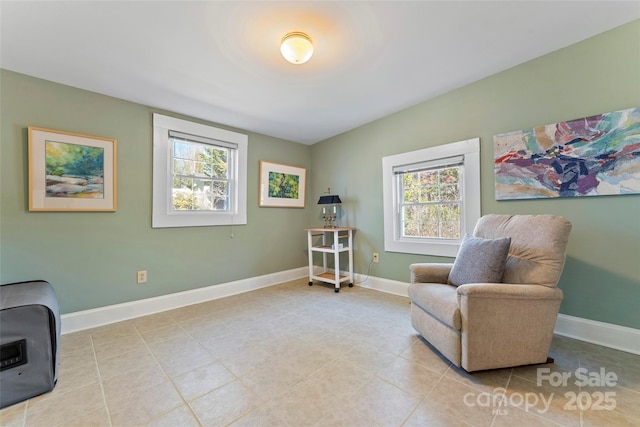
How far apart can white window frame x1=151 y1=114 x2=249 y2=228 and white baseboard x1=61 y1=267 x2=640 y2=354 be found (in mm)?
829

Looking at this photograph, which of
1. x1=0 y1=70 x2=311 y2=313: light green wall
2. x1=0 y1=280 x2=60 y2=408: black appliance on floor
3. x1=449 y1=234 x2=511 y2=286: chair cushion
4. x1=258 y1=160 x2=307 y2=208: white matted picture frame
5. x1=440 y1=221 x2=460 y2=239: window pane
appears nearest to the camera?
x1=0 y1=280 x2=60 y2=408: black appliance on floor

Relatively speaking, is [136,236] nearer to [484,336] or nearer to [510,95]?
[484,336]

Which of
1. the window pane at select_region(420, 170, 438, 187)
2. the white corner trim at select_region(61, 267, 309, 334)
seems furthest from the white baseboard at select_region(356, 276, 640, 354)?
the white corner trim at select_region(61, 267, 309, 334)

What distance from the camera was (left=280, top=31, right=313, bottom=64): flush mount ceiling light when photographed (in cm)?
172

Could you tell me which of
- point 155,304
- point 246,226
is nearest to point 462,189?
point 246,226

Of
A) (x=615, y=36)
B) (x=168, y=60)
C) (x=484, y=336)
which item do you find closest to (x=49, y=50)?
(x=168, y=60)

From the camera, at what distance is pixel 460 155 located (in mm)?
2592

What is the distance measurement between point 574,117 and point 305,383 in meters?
2.83

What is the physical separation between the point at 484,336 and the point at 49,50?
3637 millimetres

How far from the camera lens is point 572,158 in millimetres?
1942

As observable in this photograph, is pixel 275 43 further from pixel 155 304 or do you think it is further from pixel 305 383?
pixel 155 304

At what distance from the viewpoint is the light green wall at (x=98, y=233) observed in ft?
6.65

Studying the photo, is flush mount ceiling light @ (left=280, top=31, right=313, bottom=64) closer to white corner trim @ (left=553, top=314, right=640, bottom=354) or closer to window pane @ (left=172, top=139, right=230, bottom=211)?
window pane @ (left=172, top=139, right=230, bottom=211)

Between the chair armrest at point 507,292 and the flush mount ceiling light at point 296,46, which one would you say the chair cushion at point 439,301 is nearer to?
the chair armrest at point 507,292
